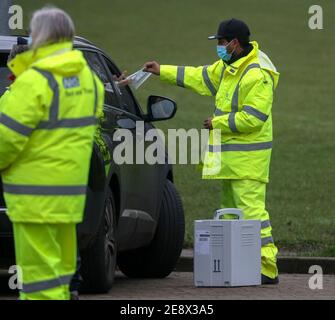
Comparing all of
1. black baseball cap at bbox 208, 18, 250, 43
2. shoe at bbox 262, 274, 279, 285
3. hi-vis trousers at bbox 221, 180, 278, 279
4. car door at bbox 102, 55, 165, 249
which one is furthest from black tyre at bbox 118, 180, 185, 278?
black baseball cap at bbox 208, 18, 250, 43

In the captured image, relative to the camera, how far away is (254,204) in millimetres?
10141

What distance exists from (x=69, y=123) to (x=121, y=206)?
279 centimetres

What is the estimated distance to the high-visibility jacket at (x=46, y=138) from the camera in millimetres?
6582

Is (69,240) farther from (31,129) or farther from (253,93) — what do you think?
(253,93)

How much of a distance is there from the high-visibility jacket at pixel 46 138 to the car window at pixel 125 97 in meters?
3.40

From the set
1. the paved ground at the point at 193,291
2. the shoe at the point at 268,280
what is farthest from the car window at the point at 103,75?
the shoe at the point at 268,280

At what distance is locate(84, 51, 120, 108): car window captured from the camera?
973 centimetres

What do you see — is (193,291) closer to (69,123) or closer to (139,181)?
(139,181)

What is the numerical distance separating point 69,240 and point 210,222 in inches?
118

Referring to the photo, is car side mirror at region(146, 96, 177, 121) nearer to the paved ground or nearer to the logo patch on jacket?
the paved ground

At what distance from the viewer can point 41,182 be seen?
6660 millimetres

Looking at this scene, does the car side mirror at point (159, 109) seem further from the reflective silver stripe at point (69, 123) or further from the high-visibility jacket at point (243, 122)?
the reflective silver stripe at point (69, 123)
